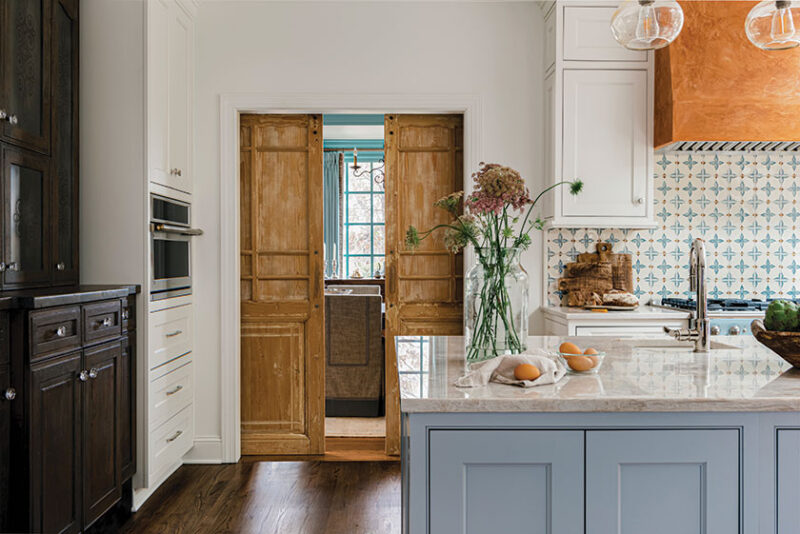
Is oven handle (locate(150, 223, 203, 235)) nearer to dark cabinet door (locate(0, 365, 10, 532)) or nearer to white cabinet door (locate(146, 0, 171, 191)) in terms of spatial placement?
white cabinet door (locate(146, 0, 171, 191))

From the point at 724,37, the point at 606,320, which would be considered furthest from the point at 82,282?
the point at 724,37

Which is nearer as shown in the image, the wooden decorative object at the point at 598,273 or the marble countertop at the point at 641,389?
the marble countertop at the point at 641,389

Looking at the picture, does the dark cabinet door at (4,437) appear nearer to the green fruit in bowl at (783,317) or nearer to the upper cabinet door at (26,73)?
the upper cabinet door at (26,73)

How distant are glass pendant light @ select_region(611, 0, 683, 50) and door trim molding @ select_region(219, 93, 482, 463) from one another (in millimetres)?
1748

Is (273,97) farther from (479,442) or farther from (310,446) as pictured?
(479,442)

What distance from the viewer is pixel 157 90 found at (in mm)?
2857

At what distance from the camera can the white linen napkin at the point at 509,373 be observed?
1426 mm

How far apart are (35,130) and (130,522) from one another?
176cm

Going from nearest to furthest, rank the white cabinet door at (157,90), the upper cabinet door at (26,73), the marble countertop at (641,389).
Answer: the marble countertop at (641,389) → the upper cabinet door at (26,73) → the white cabinet door at (157,90)

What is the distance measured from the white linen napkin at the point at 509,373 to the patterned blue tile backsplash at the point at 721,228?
228 cm

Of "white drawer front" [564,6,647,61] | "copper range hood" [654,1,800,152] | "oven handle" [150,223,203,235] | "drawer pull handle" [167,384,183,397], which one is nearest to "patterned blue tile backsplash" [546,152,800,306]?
"copper range hood" [654,1,800,152]

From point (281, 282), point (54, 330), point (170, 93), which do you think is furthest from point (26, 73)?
point (281, 282)

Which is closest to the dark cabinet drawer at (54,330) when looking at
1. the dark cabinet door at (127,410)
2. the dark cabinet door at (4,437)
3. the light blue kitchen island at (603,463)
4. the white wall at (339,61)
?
the dark cabinet door at (4,437)

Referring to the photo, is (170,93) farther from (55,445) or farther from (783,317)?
(783,317)
